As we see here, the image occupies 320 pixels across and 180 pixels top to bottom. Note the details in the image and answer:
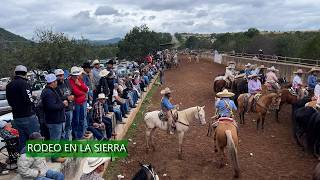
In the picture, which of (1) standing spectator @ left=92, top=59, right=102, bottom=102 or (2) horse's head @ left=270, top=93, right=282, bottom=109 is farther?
(2) horse's head @ left=270, top=93, right=282, bottom=109

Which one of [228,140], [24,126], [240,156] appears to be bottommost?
[240,156]

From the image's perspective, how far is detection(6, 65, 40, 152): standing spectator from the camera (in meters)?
7.63

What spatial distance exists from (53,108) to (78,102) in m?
1.81

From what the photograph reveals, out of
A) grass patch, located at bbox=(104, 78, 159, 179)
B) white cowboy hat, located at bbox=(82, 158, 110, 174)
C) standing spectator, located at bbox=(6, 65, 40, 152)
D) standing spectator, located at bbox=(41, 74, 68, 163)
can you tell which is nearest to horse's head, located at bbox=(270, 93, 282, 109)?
grass patch, located at bbox=(104, 78, 159, 179)

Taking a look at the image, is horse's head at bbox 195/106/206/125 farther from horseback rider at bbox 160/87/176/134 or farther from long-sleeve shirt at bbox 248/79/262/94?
long-sleeve shirt at bbox 248/79/262/94

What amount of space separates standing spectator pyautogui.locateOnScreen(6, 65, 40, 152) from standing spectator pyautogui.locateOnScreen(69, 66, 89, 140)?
189 cm

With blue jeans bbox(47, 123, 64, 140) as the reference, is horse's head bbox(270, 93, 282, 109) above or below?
below

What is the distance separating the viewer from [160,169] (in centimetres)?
1141

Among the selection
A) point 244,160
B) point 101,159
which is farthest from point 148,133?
point 101,159

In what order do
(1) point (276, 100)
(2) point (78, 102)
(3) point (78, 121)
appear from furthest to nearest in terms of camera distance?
1. (1) point (276, 100)
2. (3) point (78, 121)
3. (2) point (78, 102)

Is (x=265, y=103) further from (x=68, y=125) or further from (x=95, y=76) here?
(x=68, y=125)

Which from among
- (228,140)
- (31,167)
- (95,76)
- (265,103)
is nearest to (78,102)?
(95,76)

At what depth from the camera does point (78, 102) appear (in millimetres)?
9797

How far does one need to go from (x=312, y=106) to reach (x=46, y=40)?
30.3 meters
